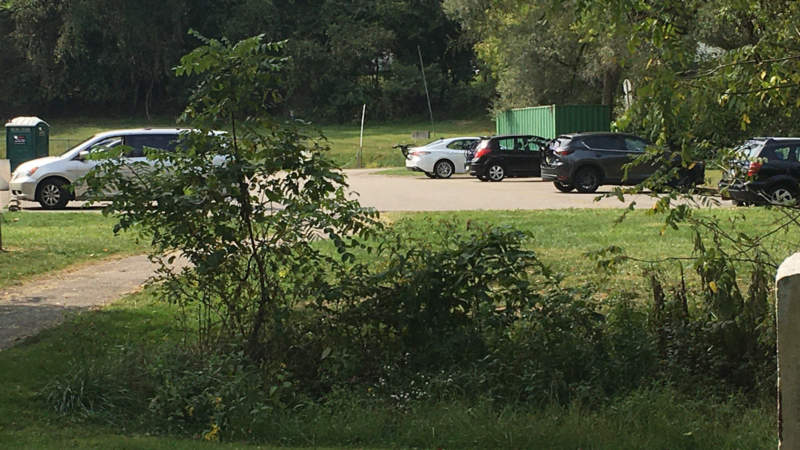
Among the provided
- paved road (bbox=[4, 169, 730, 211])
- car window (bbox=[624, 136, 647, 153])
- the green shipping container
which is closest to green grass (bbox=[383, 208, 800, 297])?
paved road (bbox=[4, 169, 730, 211])

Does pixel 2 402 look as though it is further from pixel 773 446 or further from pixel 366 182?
pixel 366 182

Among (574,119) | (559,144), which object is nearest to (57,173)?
(559,144)

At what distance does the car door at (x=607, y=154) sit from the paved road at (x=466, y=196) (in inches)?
35.4

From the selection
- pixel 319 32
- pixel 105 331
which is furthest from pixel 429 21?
pixel 105 331

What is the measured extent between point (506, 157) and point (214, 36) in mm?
41940

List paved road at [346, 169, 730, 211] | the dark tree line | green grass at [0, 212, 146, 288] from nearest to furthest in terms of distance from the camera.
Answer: green grass at [0, 212, 146, 288], paved road at [346, 169, 730, 211], the dark tree line

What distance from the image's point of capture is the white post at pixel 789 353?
3439 mm

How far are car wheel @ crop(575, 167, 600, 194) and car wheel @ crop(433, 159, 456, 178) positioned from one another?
1042cm

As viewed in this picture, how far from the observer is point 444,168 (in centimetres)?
3753

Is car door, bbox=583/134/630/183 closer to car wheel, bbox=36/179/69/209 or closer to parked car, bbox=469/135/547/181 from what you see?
parked car, bbox=469/135/547/181

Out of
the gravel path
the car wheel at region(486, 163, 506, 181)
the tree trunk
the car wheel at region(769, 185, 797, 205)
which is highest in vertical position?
the tree trunk

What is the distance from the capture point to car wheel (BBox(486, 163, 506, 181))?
33.8 meters

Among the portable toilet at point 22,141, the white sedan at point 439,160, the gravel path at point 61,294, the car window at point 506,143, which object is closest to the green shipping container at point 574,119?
the white sedan at point 439,160

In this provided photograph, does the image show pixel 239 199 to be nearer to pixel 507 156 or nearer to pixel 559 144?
pixel 559 144
